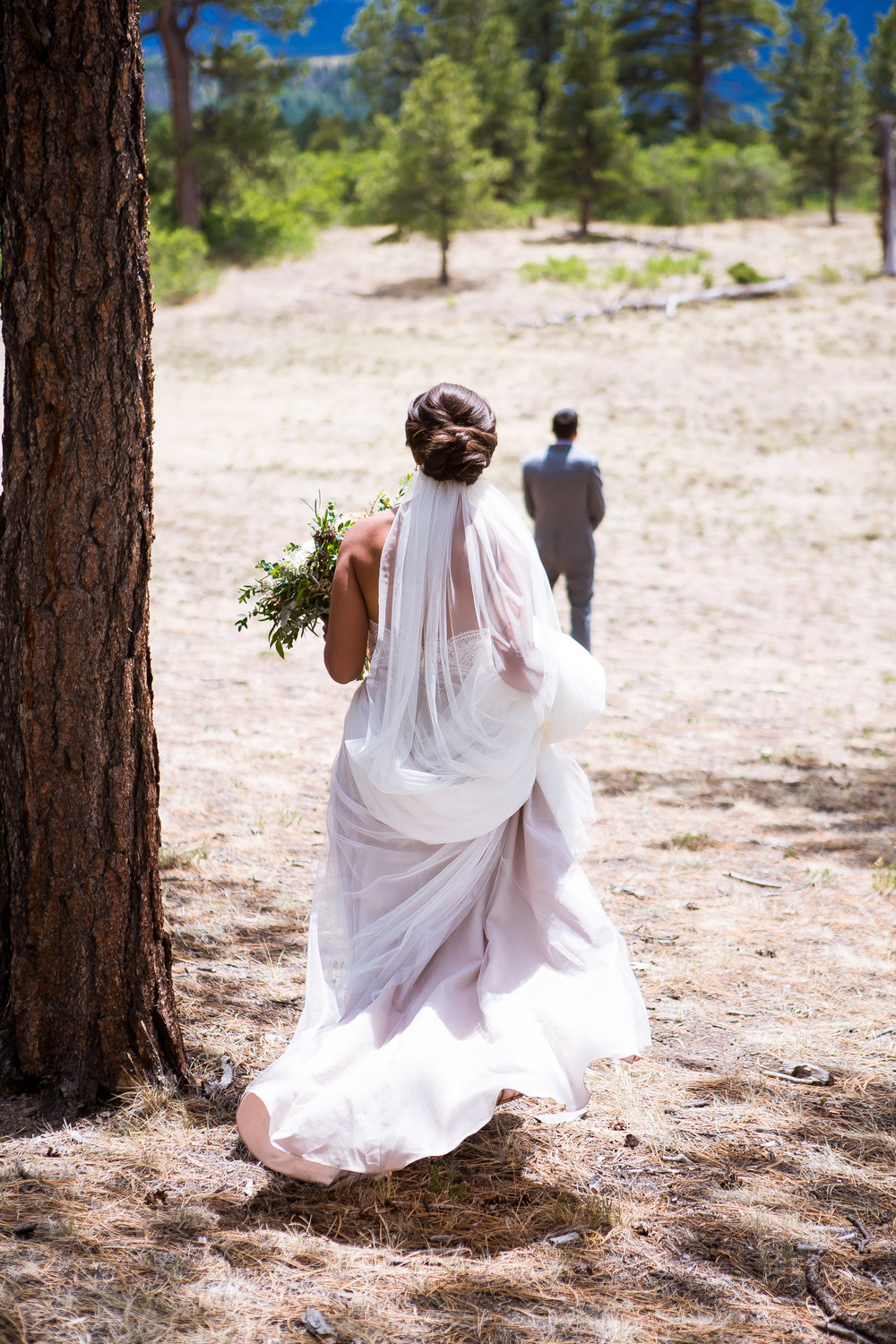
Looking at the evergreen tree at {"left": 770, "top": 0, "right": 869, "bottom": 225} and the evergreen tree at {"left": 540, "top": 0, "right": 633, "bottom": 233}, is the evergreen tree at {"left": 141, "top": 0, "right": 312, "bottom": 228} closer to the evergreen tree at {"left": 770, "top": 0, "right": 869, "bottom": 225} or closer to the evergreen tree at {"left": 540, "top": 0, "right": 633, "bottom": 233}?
the evergreen tree at {"left": 540, "top": 0, "right": 633, "bottom": 233}

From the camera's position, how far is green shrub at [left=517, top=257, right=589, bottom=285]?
26.1m

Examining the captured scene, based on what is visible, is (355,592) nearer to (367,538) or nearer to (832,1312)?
(367,538)

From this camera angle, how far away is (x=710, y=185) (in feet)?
125

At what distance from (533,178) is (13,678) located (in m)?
35.9

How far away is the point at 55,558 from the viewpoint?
281 cm

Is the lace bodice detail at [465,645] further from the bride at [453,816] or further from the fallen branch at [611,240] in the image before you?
the fallen branch at [611,240]

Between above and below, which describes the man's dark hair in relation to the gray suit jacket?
above

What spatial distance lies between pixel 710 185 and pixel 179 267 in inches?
814

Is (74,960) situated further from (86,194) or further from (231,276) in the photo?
(231,276)

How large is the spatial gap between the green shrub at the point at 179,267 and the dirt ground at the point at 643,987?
40.2 ft

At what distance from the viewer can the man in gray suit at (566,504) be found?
7715mm

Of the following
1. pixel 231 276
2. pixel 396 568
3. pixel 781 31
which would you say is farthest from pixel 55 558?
pixel 781 31

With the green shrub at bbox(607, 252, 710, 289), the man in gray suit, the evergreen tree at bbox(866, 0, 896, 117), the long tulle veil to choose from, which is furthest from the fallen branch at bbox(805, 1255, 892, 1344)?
the evergreen tree at bbox(866, 0, 896, 117)

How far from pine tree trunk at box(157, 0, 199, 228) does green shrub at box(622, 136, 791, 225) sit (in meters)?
14.1
